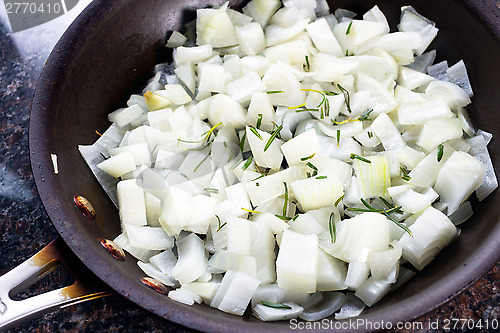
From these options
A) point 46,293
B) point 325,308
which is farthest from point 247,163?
point 46,293

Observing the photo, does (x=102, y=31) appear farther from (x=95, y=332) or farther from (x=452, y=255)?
(x=452, y=255)

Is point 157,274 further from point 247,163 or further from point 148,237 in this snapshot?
point 247,163

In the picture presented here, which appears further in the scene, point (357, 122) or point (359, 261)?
point (357, 122)

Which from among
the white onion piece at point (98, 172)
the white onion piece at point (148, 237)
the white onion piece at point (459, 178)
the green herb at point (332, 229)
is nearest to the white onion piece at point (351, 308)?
the green herb at point (332, 229)

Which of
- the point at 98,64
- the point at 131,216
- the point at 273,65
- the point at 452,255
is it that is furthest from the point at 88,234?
the point at 452,255

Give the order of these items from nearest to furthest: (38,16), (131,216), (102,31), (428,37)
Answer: (131,216) → (102,31) → (428,37) → (38,16)

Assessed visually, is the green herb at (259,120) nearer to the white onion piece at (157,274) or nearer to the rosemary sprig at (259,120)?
the rosemary sprig at (259,120)

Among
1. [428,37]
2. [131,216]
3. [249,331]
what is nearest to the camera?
[249,331]
